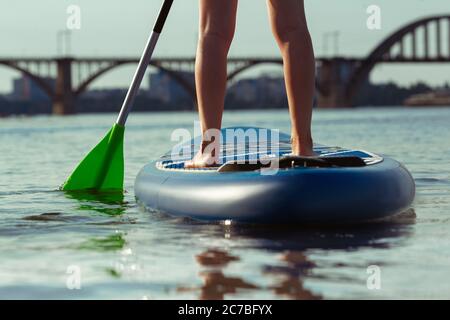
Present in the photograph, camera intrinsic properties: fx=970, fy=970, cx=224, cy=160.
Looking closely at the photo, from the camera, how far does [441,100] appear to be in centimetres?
10681

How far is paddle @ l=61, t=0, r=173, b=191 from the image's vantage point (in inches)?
258

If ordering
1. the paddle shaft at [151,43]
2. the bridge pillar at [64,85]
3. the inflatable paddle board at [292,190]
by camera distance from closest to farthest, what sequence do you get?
1. the inflatable paddle board at [292,190]
2. the paddle shaft at [151,43]
3. the bridge pillar at [64,85]

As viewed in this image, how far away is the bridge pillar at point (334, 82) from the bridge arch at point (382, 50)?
56 centimetres

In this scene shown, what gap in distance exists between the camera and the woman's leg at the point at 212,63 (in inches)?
193

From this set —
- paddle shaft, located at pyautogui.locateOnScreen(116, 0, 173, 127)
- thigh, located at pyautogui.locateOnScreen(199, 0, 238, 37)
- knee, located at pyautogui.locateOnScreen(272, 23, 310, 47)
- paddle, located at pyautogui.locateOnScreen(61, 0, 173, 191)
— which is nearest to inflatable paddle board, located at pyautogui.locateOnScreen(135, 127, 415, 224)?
knee, located at pyautogui.locateOnScreen(272, 23, 310, 47)

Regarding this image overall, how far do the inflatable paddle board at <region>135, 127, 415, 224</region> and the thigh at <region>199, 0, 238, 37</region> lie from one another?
690 mm

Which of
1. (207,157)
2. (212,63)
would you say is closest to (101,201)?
(207,157)

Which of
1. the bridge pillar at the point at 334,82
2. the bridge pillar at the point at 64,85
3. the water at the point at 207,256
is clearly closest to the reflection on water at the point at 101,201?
the water at the point at 207,256

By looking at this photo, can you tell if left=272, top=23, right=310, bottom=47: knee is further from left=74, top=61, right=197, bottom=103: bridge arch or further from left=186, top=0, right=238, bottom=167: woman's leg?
left=74, top=61, right=197, bottom=103: bridge arch

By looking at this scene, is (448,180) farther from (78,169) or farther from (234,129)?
(78,169)

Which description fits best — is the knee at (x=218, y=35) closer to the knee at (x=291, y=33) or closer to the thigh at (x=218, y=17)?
the thigh at (x=218, y=17)

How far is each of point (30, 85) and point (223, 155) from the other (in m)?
125

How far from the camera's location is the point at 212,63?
195 inches
